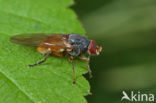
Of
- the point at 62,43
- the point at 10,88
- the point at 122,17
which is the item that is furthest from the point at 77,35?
the point at 122,17

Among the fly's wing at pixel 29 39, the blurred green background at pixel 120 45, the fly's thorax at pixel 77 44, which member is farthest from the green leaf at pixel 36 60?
the blurred green background at pixel 120 45

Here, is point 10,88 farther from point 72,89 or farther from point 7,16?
point 7,16

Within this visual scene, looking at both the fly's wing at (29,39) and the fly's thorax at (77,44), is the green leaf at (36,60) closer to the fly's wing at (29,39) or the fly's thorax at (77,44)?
the fly's wing at (29,39)

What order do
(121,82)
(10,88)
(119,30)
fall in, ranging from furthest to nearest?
(119,30)
(121,82)
(10,88)

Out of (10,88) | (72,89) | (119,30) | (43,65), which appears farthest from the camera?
(119,30)

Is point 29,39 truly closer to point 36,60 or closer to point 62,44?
point 36,60
